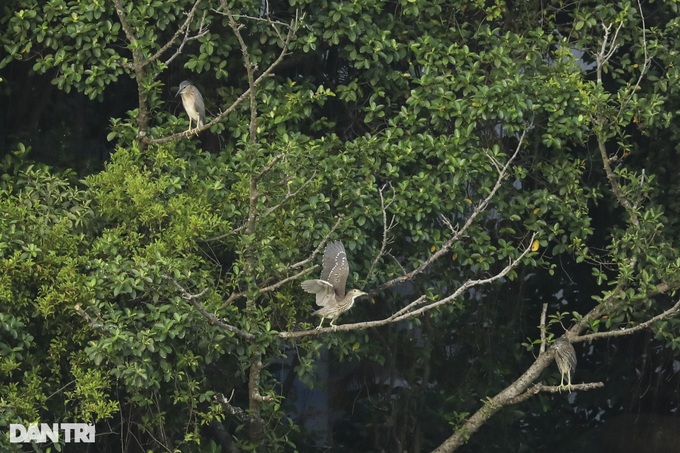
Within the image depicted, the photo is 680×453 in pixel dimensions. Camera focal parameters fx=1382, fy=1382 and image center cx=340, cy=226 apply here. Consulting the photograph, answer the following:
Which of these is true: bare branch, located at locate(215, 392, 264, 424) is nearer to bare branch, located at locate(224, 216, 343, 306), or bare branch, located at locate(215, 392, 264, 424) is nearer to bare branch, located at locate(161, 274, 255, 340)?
bare branch, located at locate(161, 274, 255, 340)

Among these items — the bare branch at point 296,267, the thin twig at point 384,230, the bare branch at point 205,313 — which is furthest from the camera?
the thin twig at point 384,230

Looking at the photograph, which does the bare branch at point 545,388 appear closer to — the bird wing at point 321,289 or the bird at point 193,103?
the bird wing at point 321,289

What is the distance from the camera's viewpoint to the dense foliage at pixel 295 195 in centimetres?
677

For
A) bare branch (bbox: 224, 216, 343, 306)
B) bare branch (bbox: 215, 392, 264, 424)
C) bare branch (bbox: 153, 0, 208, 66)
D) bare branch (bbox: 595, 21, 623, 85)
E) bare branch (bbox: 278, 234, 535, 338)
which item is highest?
bare branch (bbox: 153, 0, 208, 66)

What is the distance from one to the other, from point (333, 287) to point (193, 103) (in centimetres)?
149

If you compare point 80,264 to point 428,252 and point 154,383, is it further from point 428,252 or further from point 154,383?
point 428,252

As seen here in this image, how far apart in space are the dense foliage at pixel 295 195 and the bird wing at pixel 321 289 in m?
0.14

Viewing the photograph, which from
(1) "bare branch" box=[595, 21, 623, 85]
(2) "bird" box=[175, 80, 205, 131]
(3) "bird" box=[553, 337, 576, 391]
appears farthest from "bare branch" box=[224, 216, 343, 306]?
(1) "bare branch" box=[595, 21, 623, 85]

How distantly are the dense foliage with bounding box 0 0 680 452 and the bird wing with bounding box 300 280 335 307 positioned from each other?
14cm

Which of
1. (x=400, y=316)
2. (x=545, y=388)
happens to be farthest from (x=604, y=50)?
(x=400, y=316)

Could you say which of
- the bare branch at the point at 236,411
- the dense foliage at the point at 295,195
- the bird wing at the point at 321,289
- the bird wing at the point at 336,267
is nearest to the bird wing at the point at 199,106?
the dense foliage at the point at 295,195

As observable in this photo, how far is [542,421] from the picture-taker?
10289 mm

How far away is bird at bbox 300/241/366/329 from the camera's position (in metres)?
6.61

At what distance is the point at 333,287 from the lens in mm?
6613
